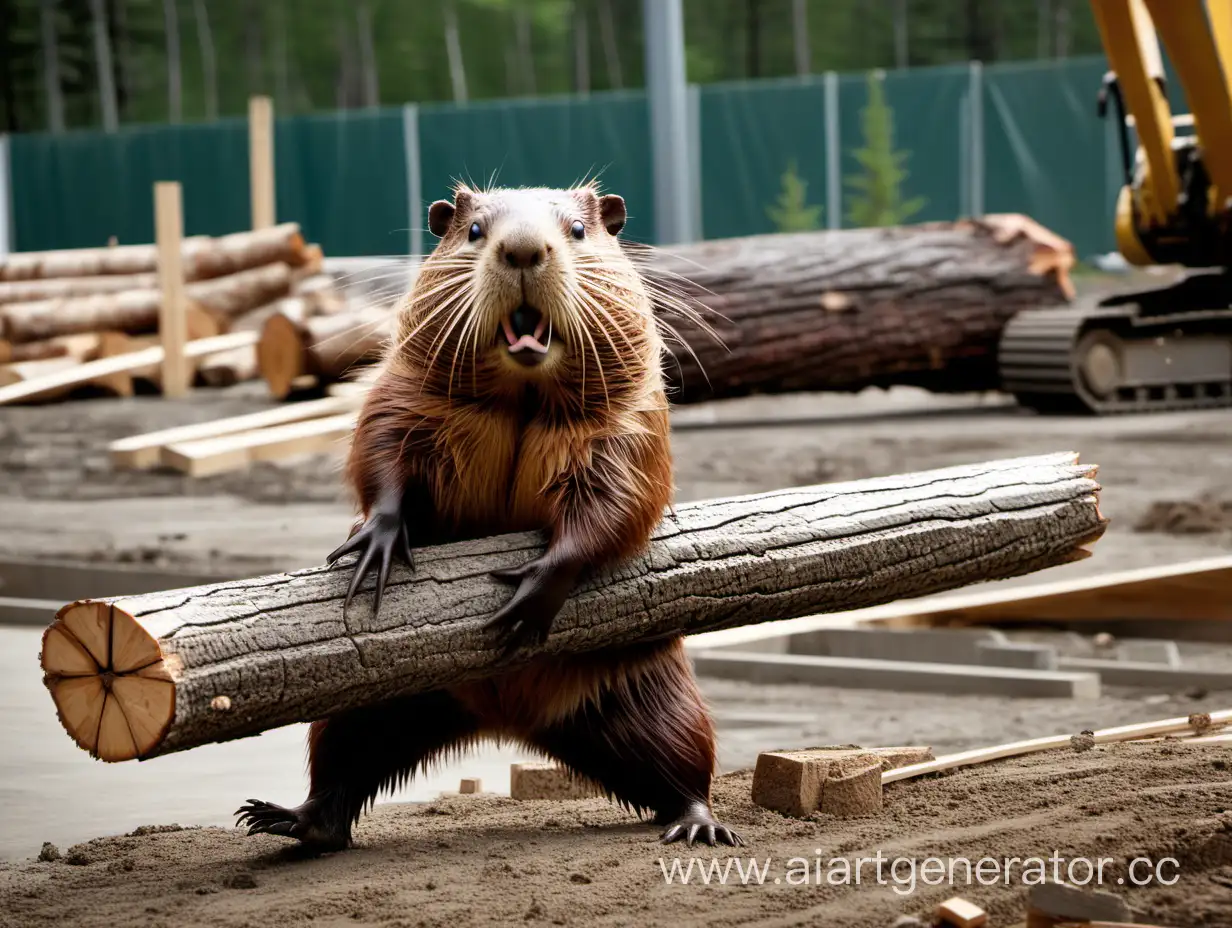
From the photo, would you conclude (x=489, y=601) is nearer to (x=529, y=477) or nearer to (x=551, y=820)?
(x=529, y=477)

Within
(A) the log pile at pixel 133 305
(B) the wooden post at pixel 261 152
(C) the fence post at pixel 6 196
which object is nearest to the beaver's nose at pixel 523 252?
(A) the log pile at pixel 133 305

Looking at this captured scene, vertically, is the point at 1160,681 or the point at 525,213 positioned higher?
the point at 525,213

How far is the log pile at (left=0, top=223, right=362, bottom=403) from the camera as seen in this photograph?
1548cm

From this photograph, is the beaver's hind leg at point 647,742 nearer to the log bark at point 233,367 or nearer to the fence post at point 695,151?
the log bark at point 233,367

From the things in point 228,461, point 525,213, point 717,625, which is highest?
point 525,213

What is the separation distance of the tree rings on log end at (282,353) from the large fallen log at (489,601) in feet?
34.9

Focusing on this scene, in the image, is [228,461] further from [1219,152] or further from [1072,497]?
[1072,497]

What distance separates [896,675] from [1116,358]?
849 cm

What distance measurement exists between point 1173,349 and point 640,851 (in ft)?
36.4

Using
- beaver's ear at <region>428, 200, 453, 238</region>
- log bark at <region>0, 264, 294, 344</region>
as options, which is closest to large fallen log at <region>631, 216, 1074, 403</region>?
log bark at <region>0, 264, 294, 344</region>

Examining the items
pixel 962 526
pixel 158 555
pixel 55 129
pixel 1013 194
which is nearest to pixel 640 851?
pixel 962 526

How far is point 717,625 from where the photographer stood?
11.5ft

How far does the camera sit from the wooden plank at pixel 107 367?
14.6 metres

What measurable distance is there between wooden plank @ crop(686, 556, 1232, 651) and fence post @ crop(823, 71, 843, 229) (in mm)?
18536
